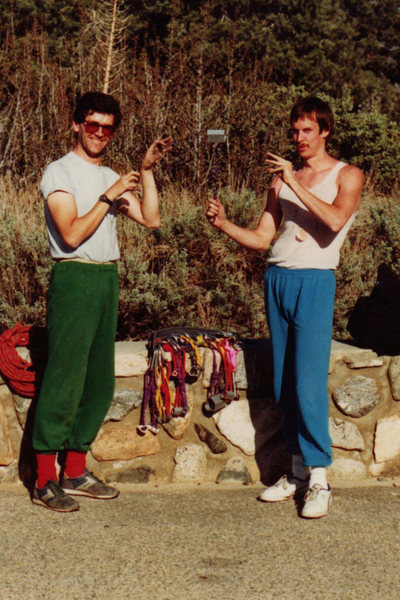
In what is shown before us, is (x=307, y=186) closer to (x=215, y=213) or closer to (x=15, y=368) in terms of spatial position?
(x=215, y=213)

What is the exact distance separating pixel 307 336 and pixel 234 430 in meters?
0.86

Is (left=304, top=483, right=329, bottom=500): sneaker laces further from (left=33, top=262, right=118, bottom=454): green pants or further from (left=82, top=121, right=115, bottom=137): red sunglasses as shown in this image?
(left=82, top=121, right=115, bottom=137): red sunglasses

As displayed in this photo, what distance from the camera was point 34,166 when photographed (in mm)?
9859

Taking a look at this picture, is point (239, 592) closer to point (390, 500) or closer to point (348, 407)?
point (390, 500)

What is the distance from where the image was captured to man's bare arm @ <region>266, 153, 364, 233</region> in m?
3.50

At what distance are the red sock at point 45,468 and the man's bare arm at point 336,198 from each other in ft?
5.48

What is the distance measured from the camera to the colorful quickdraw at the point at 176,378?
4.12 metres

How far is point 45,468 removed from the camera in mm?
3725

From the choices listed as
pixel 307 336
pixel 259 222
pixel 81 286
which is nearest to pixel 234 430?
pixel 307 336

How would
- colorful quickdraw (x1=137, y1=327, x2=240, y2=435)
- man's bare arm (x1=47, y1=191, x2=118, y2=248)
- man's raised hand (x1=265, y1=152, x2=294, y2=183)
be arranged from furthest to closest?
colorful quickdraw (x1=137, y1=327, x2=240, y2=435)
man's raised hand (x1=265, y1=152, x2=294, y2=183)
man's bare arm (x1=47, y1=191, x2=118, y2=248)

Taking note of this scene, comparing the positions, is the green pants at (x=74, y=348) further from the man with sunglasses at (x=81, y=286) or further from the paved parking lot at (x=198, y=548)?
the paved parking lot at (x=198, y=548)

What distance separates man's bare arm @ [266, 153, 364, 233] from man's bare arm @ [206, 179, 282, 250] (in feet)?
0.98

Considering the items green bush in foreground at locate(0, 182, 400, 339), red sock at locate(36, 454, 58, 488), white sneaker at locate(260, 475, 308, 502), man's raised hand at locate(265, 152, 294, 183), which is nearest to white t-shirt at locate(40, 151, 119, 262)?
man's raised hand at locate(265, 152, 294, 183)

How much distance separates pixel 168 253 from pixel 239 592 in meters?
3.42
